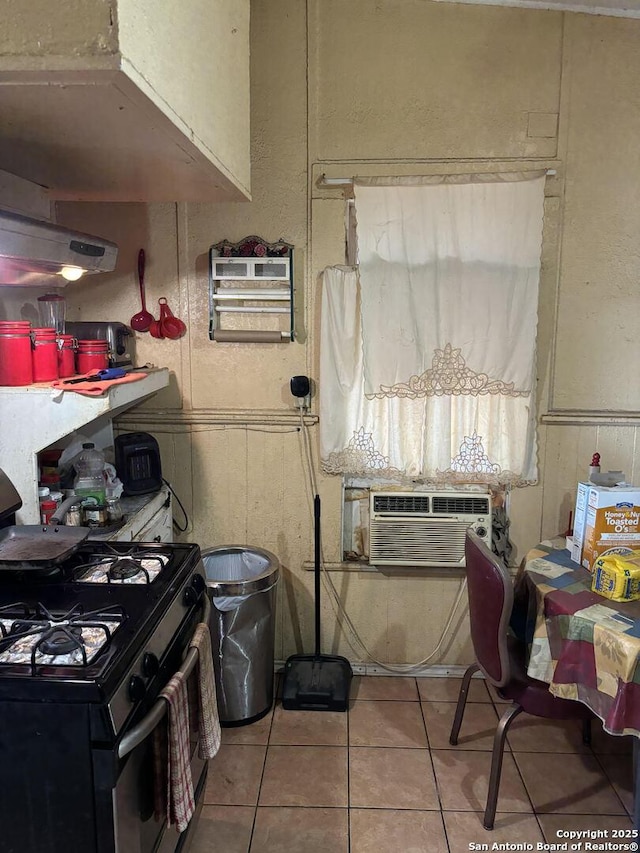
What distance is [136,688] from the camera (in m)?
1.22

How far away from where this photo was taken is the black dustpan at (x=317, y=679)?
2.71 meters

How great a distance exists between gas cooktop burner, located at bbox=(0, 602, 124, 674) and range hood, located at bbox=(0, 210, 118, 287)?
85cm

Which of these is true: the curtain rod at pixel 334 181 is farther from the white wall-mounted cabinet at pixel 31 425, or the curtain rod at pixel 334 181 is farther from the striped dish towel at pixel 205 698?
the striped dish towel at pixel 205 698

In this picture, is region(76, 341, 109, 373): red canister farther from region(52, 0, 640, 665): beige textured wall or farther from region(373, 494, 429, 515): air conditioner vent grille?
region(373, 494, 429, 515): air conditioner vent grille

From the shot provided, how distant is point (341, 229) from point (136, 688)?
2.06m

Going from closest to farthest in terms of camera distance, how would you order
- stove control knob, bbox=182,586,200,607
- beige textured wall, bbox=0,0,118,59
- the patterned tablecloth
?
beige textured wall, bbox=0,0,118,59, stove control knob, bbox=182,586,200,607, the patterned tablecloth

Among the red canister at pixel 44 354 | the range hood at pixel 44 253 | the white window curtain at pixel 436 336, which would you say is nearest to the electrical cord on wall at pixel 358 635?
the white window curtain at pixel 436 336

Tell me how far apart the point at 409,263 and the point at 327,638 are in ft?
5.69

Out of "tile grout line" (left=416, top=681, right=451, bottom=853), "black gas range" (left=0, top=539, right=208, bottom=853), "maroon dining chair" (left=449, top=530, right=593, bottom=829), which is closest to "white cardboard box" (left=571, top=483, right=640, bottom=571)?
"maroon dining chair" (left=449, top=530, right=593, bottom=829)

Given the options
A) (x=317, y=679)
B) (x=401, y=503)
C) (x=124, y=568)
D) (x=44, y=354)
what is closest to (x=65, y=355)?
(x=44, y=354)

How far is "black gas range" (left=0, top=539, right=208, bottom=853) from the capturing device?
43.7 inches

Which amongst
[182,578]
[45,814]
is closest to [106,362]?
[182,578]

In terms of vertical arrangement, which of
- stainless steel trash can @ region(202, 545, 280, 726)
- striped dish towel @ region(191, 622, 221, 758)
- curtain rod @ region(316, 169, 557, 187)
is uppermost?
curtain rod @ region(316, 169, 557, 187)

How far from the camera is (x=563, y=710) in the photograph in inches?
80.5
